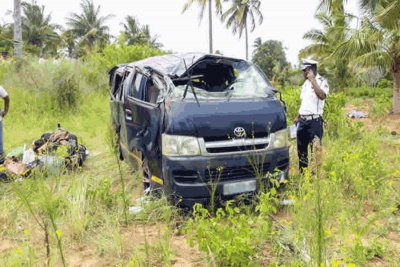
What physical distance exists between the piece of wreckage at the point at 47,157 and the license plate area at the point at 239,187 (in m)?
2.17

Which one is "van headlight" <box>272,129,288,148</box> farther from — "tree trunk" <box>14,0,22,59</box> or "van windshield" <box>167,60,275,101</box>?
"tree trunk" <box>14,0,22,59</box>

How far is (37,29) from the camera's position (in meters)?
40.7

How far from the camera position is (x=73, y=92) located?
39.2ft

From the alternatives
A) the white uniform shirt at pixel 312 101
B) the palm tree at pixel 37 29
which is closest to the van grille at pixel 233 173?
the white uniform shirt at pixel 312 101

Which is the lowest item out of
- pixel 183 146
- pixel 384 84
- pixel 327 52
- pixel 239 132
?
pixel 384 84

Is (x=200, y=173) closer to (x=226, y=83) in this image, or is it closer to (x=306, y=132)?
(x=226, y=83)

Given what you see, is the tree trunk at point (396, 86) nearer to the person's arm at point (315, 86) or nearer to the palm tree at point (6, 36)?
the person's arm at point (315, 86)

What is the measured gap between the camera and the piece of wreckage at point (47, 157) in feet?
16.5

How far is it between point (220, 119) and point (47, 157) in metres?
2.61

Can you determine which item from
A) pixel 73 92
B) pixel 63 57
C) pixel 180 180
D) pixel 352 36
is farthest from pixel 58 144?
pixel 352 36

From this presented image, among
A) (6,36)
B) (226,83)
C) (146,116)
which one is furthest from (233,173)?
(6,36)

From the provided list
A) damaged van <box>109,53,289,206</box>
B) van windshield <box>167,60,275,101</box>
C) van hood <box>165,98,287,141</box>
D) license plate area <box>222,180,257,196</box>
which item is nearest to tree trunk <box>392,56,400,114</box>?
van windshield <box>167,60,275,101</box>

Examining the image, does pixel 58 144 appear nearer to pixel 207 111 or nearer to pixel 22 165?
pixel 22 165

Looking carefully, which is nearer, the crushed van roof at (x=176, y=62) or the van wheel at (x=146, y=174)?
the van wheel at (x=146, y=174)
